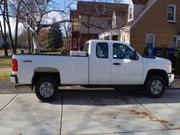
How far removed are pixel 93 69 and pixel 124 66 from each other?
106cm

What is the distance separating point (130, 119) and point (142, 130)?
117 centimetres

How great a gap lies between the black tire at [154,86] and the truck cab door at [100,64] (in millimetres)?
1429

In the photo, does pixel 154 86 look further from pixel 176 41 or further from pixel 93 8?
pixel 176 41

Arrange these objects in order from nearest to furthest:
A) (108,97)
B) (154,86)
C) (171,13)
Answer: (154,86) → (108,97) → (171,13)

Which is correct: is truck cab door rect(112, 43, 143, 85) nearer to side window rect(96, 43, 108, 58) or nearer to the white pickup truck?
the white pickup truck

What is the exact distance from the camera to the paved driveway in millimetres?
8625

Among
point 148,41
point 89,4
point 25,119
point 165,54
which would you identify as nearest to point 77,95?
point 25,119

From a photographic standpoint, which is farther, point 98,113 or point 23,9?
point 23,9

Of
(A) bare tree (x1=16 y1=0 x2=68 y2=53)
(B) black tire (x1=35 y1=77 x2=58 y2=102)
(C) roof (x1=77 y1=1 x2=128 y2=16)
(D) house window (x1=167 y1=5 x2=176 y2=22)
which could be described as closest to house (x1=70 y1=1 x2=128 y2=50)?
(C) roof (x1=77 y1=1 x2=128 y2=16)

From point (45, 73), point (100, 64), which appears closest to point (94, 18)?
point (100, 64)

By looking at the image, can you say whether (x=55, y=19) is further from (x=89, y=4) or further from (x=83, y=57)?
(x=83, y=57)

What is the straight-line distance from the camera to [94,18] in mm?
30906

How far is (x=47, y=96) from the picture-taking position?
1227 centimetres

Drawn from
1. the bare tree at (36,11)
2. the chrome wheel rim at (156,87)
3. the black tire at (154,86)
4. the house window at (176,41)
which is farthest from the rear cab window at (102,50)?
the house window at (176,41)
